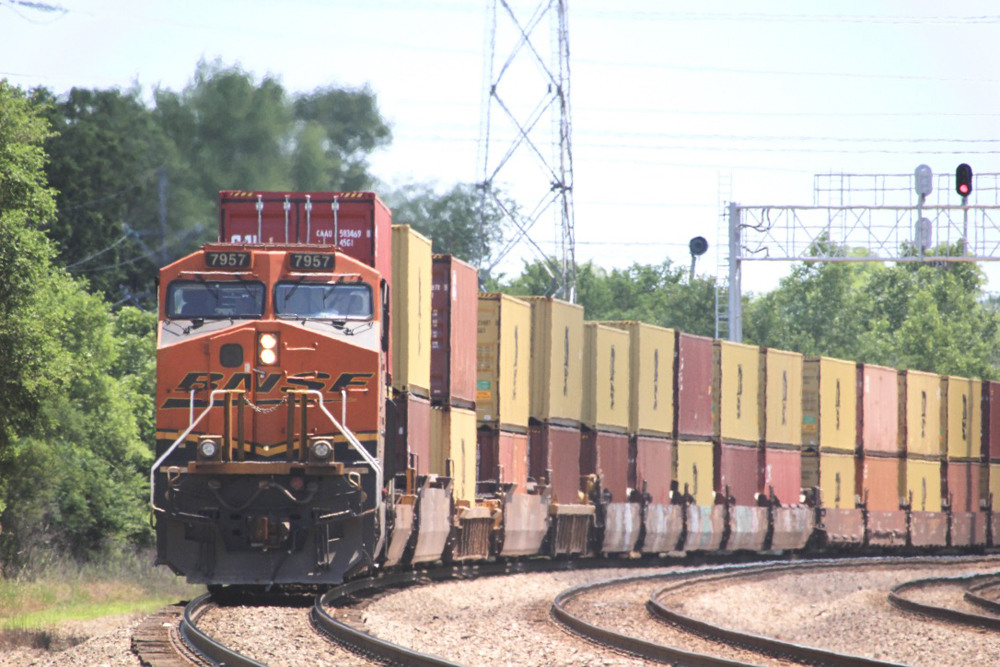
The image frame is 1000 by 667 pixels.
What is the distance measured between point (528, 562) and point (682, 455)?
608 centimetres

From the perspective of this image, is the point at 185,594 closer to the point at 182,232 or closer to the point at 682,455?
the point at 682,455

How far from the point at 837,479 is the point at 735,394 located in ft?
17.8

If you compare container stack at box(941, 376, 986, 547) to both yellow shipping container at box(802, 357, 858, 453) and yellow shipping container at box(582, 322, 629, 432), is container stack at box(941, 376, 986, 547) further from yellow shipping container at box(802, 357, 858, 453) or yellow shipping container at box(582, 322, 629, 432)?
yellow shipping container at box(582, 322, 629, 432)

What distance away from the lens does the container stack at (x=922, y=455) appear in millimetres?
38375

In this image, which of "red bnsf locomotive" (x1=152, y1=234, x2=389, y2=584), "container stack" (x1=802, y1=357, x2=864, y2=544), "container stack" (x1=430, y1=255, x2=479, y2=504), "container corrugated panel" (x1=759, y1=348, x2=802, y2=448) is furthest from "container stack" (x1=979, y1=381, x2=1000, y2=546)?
"red bnsf locomotive" (x1=152, y1=234, x2=389, y2=584)

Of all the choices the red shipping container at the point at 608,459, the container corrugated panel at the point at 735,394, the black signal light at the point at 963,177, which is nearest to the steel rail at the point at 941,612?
the red shipping container at the point at 608,459

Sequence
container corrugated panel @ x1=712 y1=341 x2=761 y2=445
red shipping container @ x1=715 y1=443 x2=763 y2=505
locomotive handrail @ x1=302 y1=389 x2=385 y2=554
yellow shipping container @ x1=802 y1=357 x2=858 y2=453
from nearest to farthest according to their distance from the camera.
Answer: locomotive handrail @ x1=302 y1=389 x2=385 y2=554 → container corrugated panel @ x1=712 y1=341 x2=761 y2=445 → red shipping container @ x1=715 y1=443 x2=763 y2=505 → yellow shipping container @ x1=802 y1=357 x2=858 y2=453

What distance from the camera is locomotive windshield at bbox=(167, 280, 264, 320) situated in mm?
15172

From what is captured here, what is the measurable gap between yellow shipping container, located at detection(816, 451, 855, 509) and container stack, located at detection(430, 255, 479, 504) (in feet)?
52.7

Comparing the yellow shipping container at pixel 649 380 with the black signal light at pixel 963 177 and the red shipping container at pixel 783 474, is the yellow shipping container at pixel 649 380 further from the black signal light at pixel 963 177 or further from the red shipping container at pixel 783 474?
the black signal light at pixel 963 177

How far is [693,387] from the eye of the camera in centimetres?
3075

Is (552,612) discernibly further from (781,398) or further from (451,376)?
(781,398)

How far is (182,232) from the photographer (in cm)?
5600

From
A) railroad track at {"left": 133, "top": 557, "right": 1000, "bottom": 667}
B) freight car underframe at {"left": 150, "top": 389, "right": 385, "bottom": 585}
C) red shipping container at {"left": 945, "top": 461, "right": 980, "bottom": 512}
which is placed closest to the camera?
railroad track at {"left": 133, "top": 557, "right": 1000, "bottom": 667}
